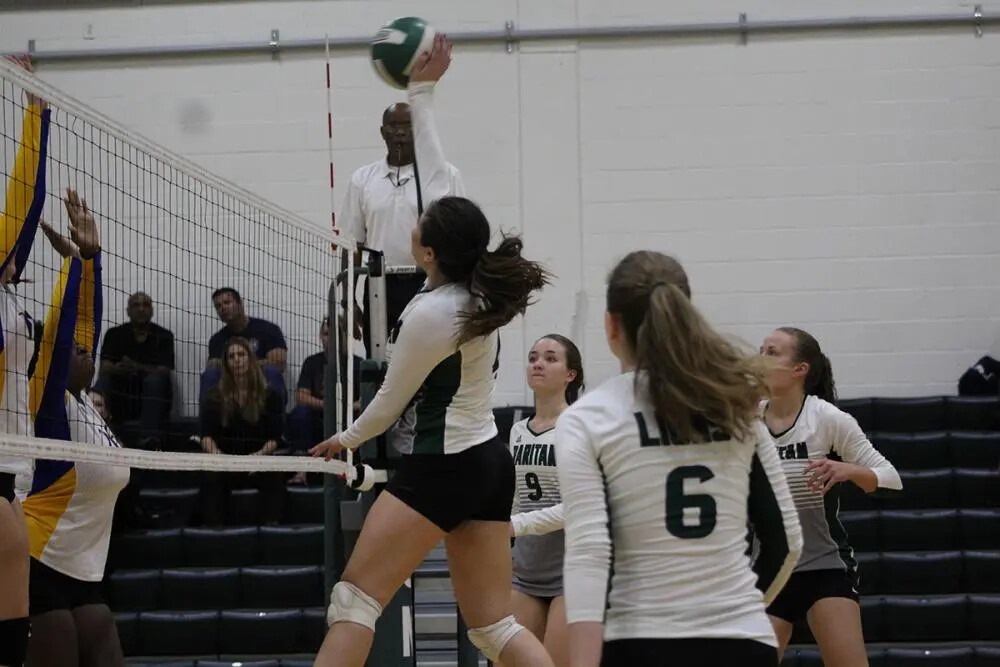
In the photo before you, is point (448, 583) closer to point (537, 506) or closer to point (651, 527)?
point (537, 506)

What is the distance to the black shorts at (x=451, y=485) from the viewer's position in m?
4.24

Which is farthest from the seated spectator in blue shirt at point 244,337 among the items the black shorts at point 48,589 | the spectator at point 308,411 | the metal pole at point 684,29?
the black shorts at point 48,589

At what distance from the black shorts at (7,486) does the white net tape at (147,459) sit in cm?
20

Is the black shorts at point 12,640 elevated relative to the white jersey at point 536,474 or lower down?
lower down

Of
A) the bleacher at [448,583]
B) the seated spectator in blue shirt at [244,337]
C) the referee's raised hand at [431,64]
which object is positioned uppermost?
the referee's raised hand at [431,64]

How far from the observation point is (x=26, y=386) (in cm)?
439

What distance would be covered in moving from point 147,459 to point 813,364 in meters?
2.82

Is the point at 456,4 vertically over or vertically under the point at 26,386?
over

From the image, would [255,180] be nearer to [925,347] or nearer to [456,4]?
[456,4]

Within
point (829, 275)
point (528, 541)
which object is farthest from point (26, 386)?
point (829, 275)

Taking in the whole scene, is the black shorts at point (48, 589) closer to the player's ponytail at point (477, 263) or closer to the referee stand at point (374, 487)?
the referee stand at point (374, 487)

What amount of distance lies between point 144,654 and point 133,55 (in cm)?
553

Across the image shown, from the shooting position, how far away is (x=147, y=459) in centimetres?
454

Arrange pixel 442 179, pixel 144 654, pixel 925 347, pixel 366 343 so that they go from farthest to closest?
pixel 925 347, pixel 144 654, pixel 366 343, pixel 442 179
